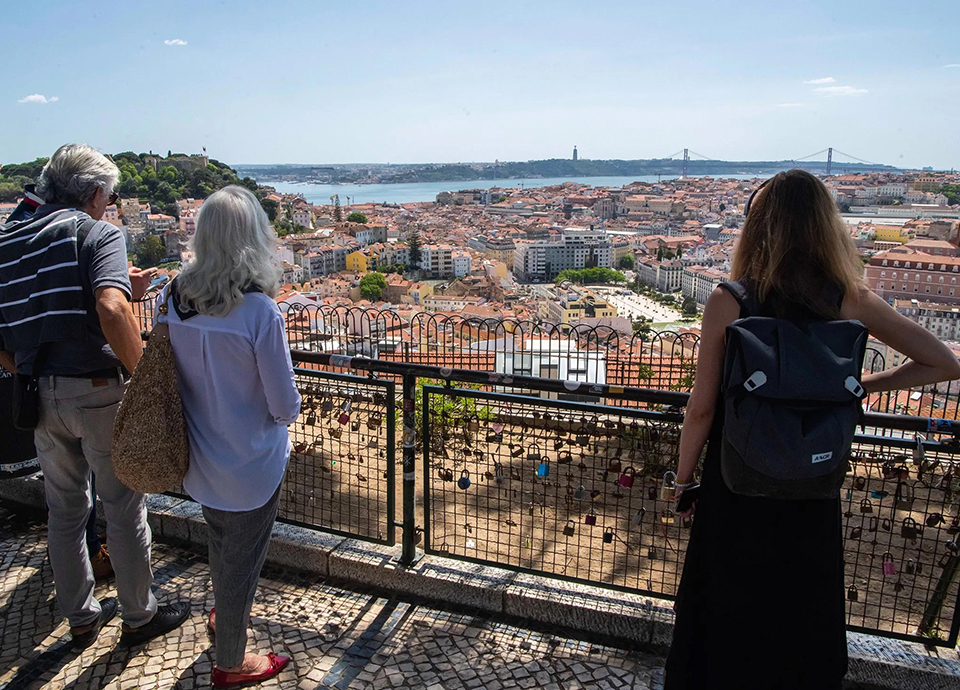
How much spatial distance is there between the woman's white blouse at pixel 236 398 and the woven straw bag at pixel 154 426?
3 cm

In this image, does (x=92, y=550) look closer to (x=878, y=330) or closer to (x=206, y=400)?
(x=206, y=400)

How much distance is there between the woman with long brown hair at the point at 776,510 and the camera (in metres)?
1.47

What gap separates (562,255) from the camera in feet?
294

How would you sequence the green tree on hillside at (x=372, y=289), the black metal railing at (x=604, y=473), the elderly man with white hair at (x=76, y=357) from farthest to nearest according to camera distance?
1. the green tree on hillside at (x=372, y=289)
2. the black metal railing at (x=604, y=473)
3. the elderly man with white hair at (x=76, y=357)

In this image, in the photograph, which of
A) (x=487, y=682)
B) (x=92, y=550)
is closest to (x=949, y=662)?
(x=487, y=682)

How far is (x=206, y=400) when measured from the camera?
179 cm

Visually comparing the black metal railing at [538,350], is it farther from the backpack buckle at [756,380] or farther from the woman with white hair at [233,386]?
the backpack buckle at [756,380]

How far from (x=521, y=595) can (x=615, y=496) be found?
45cm

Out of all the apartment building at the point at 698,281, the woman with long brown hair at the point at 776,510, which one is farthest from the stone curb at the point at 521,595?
the apartment building at the point at 698,281

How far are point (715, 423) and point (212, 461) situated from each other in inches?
48.4

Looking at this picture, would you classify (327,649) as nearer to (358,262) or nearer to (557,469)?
(557,469)

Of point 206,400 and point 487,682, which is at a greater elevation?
point 206,400

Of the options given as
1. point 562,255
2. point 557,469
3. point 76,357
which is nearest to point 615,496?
point 557,469

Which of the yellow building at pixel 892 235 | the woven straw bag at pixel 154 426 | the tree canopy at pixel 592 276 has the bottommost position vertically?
the tree canopy at pixel 592 276
